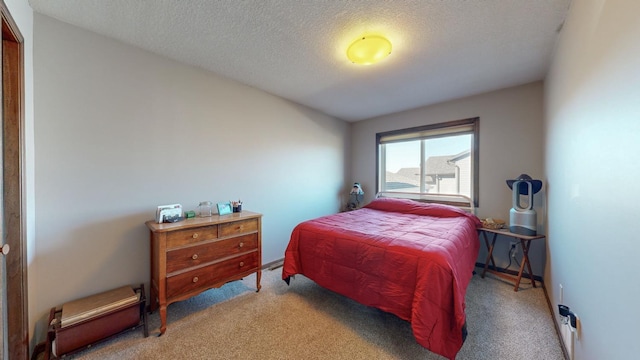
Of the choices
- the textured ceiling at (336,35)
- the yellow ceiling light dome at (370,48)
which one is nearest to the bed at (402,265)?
the yellow ceiling light dome at (370,48)

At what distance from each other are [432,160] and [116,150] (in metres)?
3.96

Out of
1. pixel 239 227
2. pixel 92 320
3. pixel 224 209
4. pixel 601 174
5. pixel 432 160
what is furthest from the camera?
pixel 432 160

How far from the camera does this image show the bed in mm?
1370

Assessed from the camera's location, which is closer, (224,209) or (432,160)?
(224,209)

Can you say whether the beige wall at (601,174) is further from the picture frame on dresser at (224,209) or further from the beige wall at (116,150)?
the beige wall at (116,150)

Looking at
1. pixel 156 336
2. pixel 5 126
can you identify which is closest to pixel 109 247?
pixel 156 336

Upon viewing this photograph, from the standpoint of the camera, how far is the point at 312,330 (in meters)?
1.75

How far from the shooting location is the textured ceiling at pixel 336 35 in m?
1.51

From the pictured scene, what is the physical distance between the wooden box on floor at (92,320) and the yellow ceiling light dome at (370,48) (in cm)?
267

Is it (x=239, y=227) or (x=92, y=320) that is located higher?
(x=239, y=227)

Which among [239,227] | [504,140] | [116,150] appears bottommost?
[239,227]

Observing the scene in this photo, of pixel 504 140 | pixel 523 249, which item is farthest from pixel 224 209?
pixel 504 140

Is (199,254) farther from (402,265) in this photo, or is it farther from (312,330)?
(402,265)

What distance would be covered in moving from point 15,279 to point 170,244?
0.78m
